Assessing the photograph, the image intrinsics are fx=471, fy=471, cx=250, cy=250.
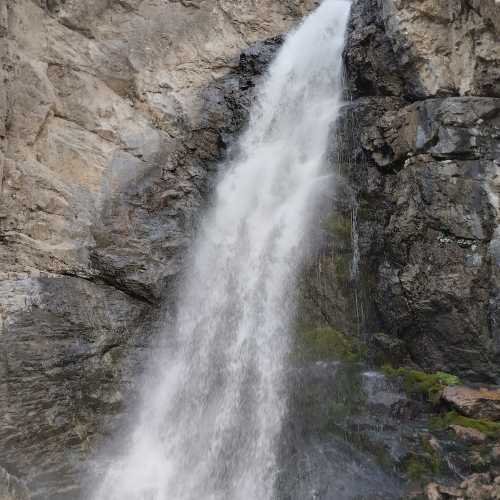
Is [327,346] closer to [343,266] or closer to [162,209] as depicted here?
[343,266]

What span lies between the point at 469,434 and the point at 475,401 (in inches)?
22.8

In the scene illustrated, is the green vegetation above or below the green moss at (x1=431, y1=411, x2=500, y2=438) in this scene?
below

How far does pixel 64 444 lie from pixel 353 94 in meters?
9.51

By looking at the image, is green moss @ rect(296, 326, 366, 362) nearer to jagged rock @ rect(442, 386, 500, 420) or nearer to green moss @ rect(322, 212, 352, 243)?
jagged rock @ rect(442, 386, 500, 420)

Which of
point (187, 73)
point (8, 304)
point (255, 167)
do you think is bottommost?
point (8, 304)

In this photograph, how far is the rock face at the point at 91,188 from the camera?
7.66m

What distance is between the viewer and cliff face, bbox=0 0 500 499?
25.4 feet

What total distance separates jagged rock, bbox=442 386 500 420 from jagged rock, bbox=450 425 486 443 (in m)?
0.30

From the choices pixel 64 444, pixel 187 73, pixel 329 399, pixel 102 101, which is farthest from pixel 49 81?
pixel 329 399

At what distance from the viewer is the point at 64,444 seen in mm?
7504

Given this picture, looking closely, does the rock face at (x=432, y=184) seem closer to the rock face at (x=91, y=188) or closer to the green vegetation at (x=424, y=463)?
the green vegetation at (x=424, y=463)

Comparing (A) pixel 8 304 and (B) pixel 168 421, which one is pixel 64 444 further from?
(A) pixel 8 304

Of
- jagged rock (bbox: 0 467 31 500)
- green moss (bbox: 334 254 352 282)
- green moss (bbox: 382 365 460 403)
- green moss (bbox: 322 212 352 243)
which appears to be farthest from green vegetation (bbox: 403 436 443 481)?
jagged rock (bbox: 0 467 31 500)

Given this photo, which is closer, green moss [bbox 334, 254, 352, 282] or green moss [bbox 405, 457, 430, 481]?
green moss [bbox 405, 457, 430, 481]
